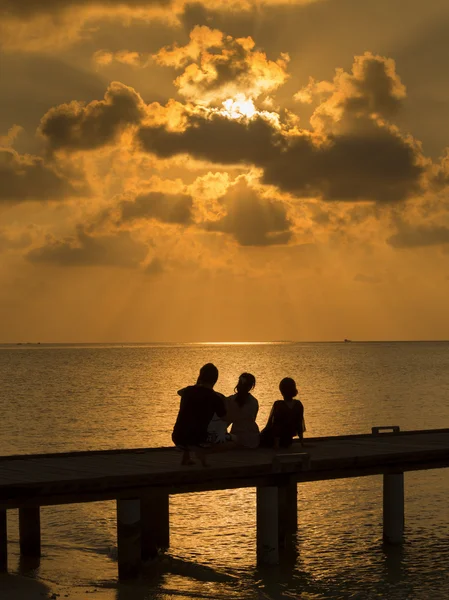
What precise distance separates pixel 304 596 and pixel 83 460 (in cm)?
486

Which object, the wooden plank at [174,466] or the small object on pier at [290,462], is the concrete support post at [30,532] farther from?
the small object on pier at [290,462]

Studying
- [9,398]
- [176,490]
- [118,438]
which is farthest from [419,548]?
[9,398]

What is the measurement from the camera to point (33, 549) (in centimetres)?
2022

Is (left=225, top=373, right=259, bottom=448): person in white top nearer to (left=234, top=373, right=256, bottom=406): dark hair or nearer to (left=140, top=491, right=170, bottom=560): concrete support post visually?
(left=234, top=373, right=256, bottom=406): dark hair

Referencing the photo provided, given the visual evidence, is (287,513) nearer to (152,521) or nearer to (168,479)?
(152,521)

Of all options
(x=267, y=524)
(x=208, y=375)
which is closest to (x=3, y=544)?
(x=267, y=524)

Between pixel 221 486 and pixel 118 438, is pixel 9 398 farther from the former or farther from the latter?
pixel 221 486

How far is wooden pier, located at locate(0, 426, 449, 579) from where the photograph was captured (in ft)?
51.4

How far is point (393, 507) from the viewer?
20.8 meters

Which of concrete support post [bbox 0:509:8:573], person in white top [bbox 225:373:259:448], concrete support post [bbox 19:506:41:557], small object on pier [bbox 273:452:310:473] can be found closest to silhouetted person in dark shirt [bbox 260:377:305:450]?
person in white top [bbox 225:373:259:448]

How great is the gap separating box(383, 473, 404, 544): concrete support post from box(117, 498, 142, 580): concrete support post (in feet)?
19.5

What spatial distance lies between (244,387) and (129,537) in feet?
11.9

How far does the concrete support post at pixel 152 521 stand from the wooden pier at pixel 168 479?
0.02 m

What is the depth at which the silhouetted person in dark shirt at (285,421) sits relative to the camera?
18812 millimetres
